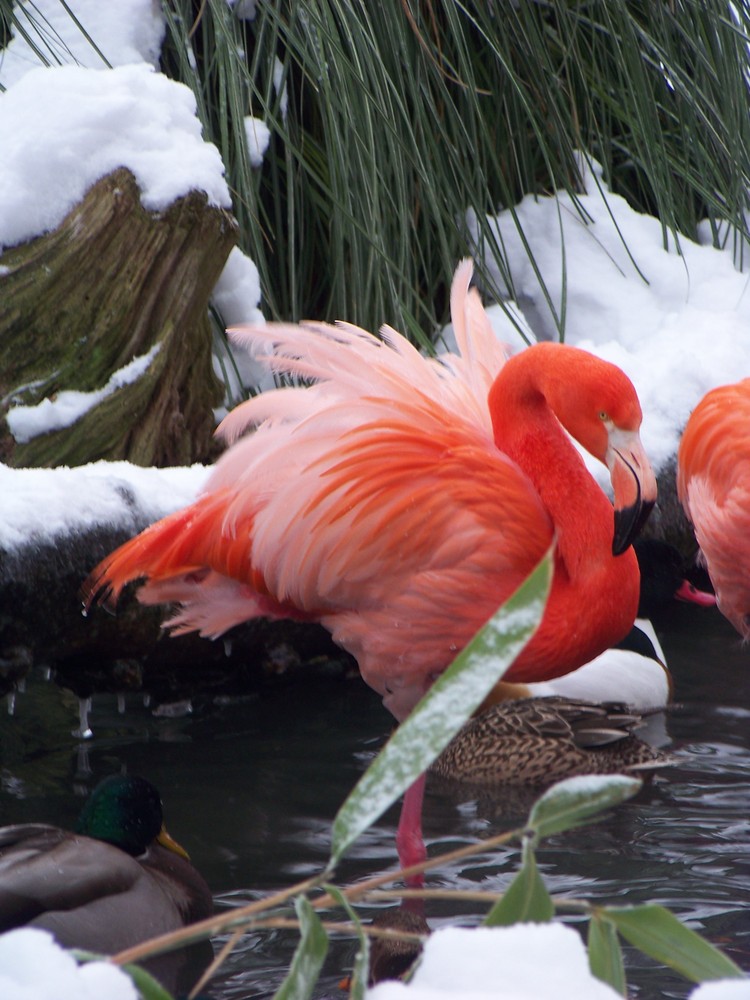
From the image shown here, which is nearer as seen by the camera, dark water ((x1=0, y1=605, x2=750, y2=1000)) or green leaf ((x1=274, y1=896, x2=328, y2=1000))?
green leaf ((x1=274, y1=896, x2=328, y2=1000))

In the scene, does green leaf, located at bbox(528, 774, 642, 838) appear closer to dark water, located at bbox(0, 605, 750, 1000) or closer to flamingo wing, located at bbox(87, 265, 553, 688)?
dark water, located at bbox(0, 605, 750, 1000)

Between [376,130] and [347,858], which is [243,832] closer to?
[347,858]

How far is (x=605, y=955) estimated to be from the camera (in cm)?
80

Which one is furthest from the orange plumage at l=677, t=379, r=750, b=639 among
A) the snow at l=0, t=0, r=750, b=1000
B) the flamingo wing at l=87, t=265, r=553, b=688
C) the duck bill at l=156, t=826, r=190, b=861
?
the duck bill at l=156, t=826, r=190, b=861

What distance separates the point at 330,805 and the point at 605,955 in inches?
85.4

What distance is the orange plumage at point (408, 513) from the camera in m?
2.56

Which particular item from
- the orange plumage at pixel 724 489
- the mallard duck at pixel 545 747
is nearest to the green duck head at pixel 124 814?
the mallard duck at pixel 545 747

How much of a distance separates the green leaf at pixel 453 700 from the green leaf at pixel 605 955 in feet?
0.61

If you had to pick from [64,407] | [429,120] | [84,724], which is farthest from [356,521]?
[429,120]

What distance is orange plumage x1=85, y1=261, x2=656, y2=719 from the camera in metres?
2.56

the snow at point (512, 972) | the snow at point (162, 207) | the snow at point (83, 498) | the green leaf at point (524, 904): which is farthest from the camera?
the snow at point (162, 207)

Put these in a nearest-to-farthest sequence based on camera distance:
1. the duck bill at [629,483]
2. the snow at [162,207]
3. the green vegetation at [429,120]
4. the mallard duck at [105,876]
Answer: the mallard duck at [105,876], the duck bill at [629,483], the snow at [162,207], the green vegetation at [429,120]

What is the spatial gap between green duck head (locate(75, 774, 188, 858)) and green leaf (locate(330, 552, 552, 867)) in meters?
1.83

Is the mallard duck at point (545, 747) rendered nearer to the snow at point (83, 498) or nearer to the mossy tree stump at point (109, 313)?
the snow at point (83, 498)
